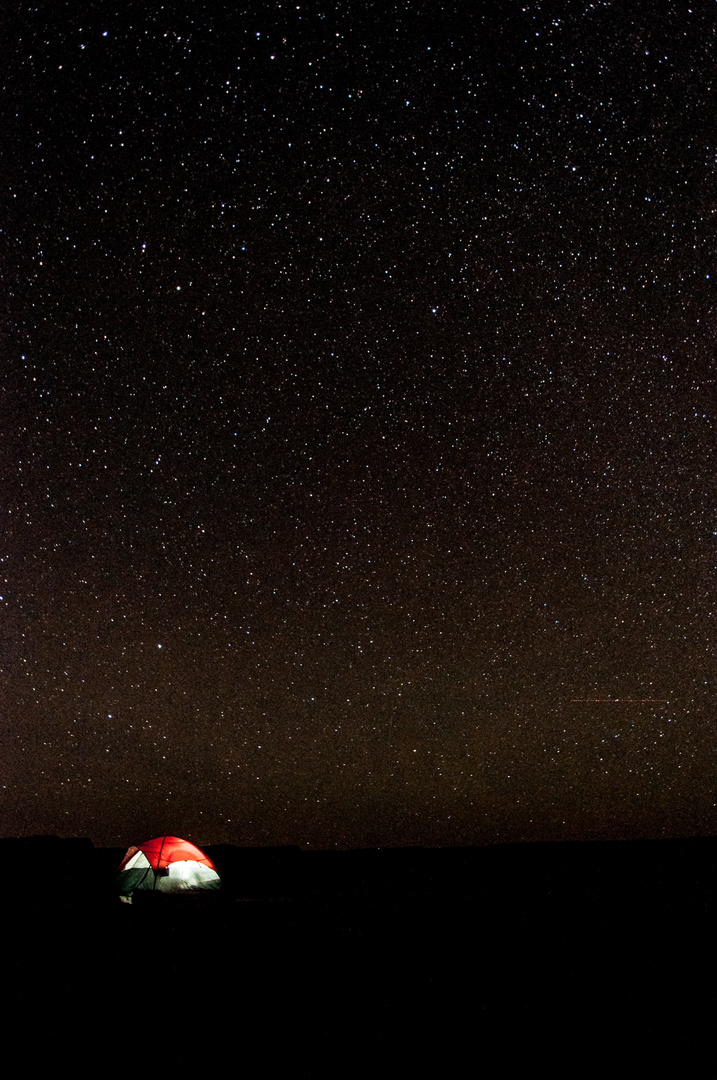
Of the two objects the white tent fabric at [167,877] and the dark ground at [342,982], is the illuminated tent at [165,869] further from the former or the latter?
the dark ground at [342,982]

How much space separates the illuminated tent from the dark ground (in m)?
0.14

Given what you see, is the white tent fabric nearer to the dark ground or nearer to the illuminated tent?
the illuminated tent

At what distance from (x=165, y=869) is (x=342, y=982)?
1.83 meters

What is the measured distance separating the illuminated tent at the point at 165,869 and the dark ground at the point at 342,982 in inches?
5.5

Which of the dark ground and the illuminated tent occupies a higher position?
the illuminated tent

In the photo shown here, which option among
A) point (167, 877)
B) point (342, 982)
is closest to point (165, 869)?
point (167, 877)

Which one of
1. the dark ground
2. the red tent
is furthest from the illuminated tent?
the dark ground

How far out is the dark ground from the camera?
2.76m

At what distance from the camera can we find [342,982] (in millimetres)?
3477

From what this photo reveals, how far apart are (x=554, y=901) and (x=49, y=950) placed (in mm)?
4712

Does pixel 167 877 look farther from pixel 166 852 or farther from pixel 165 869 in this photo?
pixel 166 852

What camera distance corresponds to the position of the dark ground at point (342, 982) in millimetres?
2762

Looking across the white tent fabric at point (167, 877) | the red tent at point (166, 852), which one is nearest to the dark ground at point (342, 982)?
the white tent fabric at point (167, 877)

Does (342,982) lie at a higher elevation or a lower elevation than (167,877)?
lower
